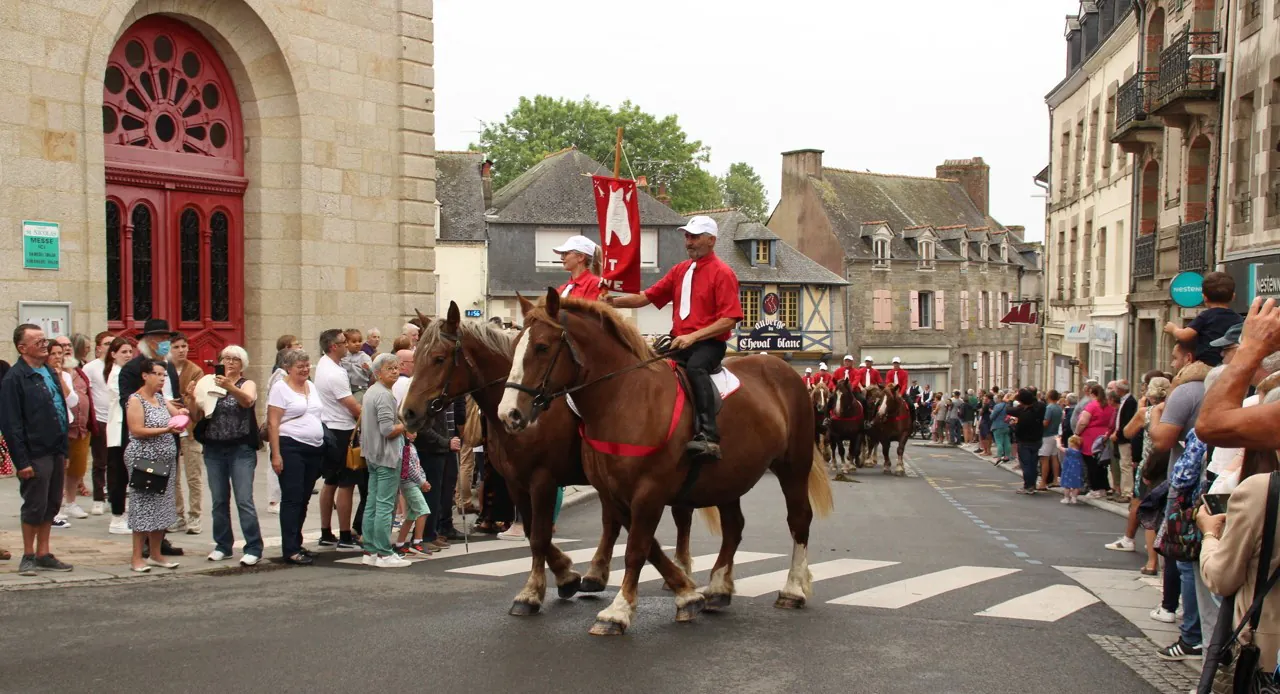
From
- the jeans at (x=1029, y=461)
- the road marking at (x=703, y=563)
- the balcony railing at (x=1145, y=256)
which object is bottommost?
the jeans at (x=1029, y=461)

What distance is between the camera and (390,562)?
10000 millimetres

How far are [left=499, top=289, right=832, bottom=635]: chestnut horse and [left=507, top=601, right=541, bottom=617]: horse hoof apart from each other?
0.64 m

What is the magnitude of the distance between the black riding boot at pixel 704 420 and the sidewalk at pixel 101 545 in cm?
409

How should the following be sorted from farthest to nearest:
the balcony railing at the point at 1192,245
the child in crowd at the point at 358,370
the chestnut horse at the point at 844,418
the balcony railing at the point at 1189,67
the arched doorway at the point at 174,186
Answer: the balcony railing at the point at 1192,245
the balcony railing at the point at 1189,67
the chestnut horse at the point at 844,418
the arched doorway at the point at 174,186
the child in crowd at the point at 358,370

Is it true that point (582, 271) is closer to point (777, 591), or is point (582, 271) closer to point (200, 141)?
point (777, 591)

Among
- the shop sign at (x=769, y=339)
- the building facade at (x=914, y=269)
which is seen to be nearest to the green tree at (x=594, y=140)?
the building facade at (x=914, y=269)

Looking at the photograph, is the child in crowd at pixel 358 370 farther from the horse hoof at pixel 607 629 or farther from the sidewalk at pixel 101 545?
the horse hoof at pixel 607 629

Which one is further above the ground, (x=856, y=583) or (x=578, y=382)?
(x=578, y=382)

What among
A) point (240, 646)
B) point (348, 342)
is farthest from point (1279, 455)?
point (348, 342)

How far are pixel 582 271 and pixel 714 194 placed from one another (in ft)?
202

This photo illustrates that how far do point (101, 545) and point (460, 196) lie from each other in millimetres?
33917

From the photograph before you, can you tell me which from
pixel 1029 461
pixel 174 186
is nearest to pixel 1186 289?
pixel 1029 461

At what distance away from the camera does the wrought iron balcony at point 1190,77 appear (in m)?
23.1

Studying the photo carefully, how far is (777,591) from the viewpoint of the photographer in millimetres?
9148
